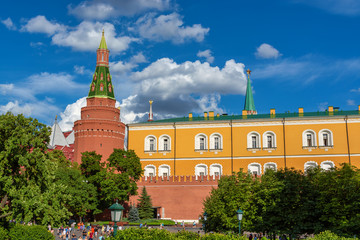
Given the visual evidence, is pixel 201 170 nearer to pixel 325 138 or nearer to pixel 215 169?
pixel 215 169

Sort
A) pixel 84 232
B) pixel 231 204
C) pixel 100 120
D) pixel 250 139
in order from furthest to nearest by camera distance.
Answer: pixel 100 120 → pixel 250 139 → pixel 84 232 → pixel 231 204

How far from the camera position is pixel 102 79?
55000 mm

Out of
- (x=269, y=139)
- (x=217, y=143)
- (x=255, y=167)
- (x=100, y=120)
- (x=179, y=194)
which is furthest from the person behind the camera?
(x=100, y=120)

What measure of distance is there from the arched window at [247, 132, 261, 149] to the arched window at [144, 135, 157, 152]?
11.2m

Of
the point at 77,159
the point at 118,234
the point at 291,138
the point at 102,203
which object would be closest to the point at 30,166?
the point at 118,234

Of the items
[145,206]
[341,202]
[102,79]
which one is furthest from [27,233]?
[102,79]

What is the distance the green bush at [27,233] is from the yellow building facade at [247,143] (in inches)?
1023

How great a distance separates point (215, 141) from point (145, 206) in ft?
39.0

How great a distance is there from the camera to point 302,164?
157ft

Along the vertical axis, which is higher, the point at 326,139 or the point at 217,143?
the point at 326,139

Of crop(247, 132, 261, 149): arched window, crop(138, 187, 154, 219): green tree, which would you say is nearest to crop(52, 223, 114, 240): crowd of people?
crop(138, 187, 154, 219): green tree

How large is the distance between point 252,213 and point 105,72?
33440mm

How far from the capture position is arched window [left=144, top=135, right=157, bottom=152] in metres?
52.2

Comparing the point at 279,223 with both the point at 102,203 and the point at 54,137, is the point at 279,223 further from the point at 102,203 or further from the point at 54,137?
the point at 54,137
